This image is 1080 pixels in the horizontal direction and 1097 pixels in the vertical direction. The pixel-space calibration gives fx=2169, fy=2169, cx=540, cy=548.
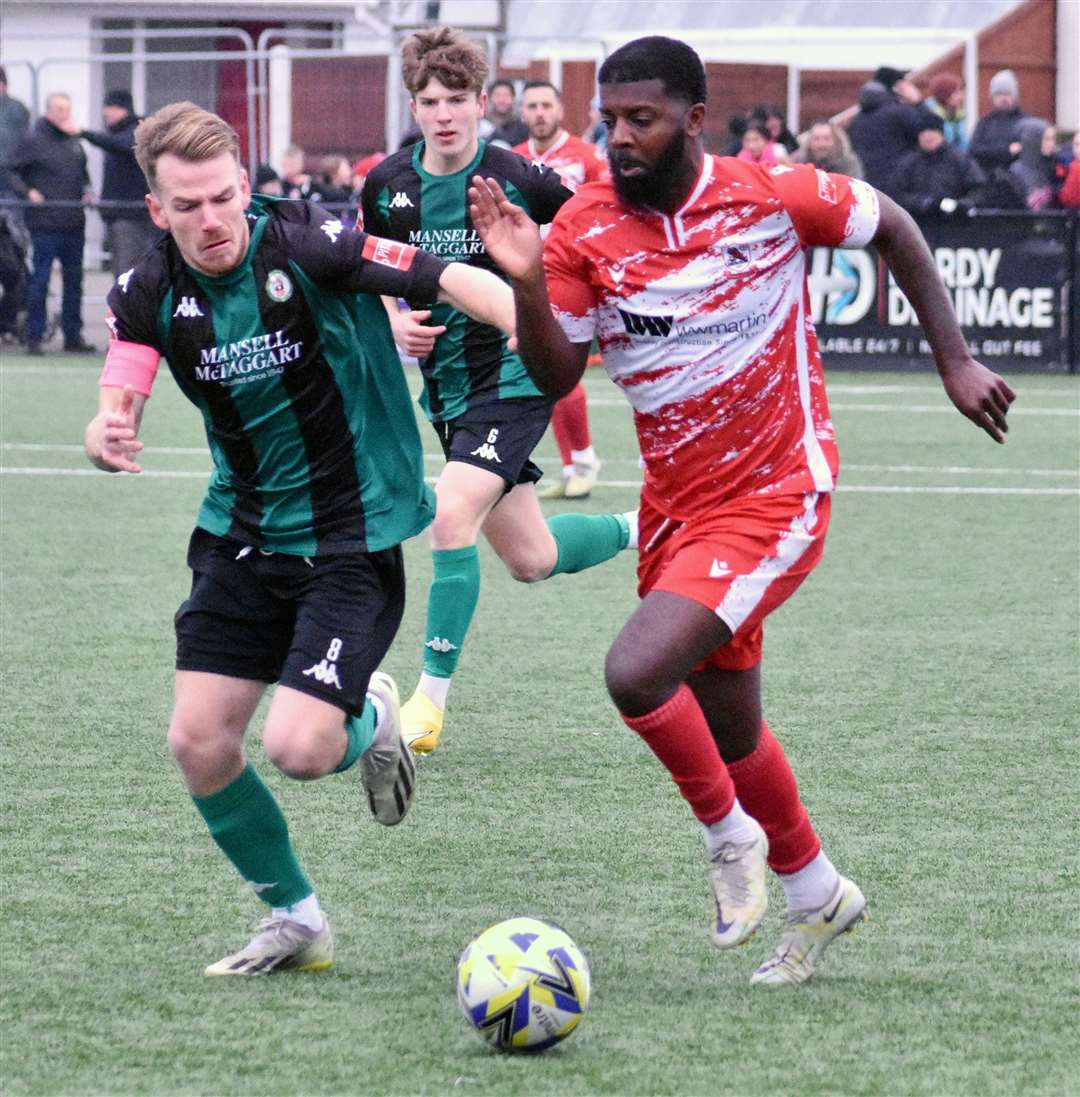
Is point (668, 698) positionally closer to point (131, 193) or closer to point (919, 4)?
point (131, 193)

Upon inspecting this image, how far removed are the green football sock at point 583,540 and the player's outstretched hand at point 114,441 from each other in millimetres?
2983

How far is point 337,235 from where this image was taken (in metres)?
4.40

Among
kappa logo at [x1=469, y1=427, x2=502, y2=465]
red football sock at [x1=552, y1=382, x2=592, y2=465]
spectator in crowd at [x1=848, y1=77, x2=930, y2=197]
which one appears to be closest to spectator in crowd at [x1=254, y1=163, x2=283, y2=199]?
spectator in crowd at [x1=848, y1=77, x2=930, y2=197]

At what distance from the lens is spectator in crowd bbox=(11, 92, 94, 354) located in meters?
18.1

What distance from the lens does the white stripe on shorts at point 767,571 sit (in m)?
4.19

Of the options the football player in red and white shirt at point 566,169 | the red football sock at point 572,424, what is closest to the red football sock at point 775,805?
the football player in red and white shirt at point 566,169

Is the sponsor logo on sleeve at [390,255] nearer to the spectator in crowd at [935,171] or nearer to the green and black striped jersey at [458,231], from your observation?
the green and black striped jersey at [458,231]

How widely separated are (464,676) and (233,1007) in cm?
317

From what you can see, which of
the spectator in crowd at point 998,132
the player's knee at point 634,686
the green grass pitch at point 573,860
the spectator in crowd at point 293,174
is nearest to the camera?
the green grass pitch at point 573,860

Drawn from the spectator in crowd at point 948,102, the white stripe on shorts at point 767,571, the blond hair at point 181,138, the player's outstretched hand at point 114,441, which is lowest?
the white stripe on shorts at point 767,571

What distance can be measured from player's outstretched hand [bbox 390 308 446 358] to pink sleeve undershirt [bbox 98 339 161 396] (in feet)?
1.64

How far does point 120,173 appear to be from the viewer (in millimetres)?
18797

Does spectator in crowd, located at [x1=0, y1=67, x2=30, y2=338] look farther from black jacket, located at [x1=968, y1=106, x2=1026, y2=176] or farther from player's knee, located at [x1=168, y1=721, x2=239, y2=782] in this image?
player's knee, located at [x1=168, y1=721, x2=239, y2=782]

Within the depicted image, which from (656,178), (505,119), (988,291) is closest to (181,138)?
(656,178)
